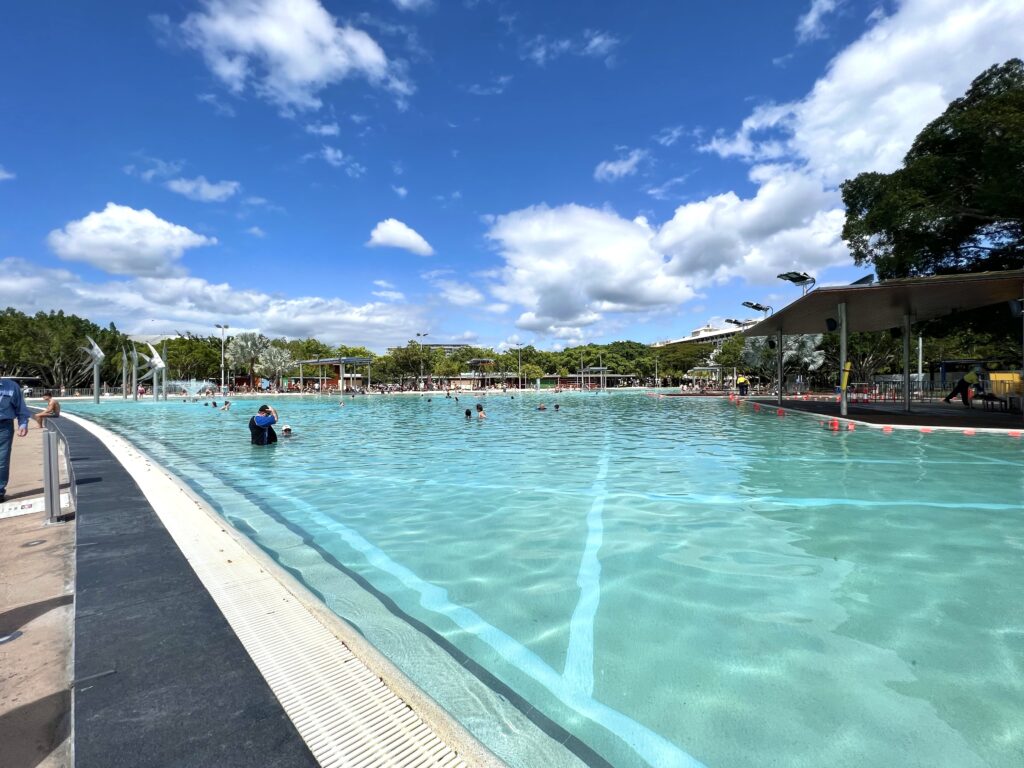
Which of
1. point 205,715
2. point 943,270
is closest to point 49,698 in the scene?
point 205,715

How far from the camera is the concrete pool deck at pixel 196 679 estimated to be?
1749 mm

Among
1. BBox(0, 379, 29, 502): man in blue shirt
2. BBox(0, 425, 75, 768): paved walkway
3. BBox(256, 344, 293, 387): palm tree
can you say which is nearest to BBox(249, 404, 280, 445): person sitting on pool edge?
BBox(0, 379, 29, 502): man in blue shirt

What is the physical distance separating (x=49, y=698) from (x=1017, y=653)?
16.3 ft

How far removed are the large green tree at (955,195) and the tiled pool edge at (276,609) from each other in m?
20.5

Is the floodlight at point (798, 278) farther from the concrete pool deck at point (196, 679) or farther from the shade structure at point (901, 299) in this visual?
the concrete pool deck at point (196, 679)

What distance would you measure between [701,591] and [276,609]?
302 cm

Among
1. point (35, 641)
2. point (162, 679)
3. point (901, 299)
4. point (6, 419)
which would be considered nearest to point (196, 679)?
point (162, 679)

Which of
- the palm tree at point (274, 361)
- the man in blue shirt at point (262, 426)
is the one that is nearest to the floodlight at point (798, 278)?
the man in blue shirt at point (262, 426)

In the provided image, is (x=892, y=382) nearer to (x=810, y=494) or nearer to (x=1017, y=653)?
(x=810, y=494)

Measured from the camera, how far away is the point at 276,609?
2816 mm

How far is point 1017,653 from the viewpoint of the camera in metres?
2.99

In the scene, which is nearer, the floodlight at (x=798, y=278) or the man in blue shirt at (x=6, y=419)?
the man in blue shirt at (x=6, y=419)

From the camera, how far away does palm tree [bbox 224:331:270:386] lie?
71.2 metres

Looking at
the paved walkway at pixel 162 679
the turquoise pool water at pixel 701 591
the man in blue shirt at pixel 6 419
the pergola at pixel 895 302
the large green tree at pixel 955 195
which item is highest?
the large green tree at pixel 955 195
